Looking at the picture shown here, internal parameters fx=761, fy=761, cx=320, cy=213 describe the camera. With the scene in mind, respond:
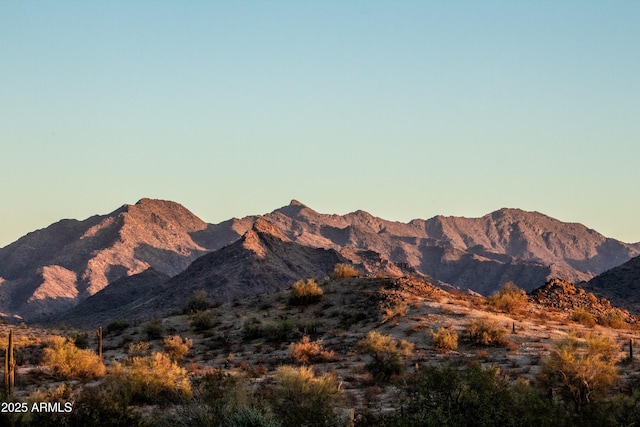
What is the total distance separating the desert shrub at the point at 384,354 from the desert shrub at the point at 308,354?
63.0 inches

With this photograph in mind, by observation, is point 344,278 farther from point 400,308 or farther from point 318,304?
point 400,308

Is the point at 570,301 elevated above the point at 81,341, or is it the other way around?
the point at 570,301

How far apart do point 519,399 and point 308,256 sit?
113980 millimetres

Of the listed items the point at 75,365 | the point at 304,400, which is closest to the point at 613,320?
the point at 304,400

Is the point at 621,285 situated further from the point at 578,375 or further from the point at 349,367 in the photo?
the point at 578,375

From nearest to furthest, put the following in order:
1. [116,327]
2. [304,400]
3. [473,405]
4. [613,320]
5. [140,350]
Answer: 1. [473,405]
2. [304,400]
3. [140,350]
4. [613,320]
5. [116,327]

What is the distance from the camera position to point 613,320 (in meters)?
44.4

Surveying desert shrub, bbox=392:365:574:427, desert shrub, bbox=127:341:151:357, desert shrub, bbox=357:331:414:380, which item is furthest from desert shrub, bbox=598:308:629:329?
desert shrub, bbox=392:365:574:427

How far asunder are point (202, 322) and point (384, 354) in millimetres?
17177

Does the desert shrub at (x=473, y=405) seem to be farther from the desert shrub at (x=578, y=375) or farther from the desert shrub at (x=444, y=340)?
the desert shrub at (x=444, y=340)

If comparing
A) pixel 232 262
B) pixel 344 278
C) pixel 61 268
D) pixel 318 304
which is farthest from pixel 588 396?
pixel 61 268

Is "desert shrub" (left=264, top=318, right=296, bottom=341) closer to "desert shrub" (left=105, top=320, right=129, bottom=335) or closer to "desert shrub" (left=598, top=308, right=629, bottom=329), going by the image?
"desert shrub" (left=105, top=320, right=129, bottom=335)

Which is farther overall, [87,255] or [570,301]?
[87,255]

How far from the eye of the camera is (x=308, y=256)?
5212 inches
